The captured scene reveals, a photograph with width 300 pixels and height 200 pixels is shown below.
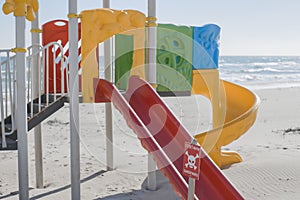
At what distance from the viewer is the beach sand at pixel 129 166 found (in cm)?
614

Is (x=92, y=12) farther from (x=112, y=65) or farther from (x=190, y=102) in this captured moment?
(x=190, y=102)

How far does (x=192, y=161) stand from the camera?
3.01 meters

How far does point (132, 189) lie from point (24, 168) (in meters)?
1.97

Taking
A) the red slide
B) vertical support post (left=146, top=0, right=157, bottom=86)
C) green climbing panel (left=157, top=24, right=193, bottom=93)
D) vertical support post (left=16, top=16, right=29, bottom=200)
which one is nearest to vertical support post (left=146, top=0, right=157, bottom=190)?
vertical support post (left=146, top=0, right=157, bottom=86)

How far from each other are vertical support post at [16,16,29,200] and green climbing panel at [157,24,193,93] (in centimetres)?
220

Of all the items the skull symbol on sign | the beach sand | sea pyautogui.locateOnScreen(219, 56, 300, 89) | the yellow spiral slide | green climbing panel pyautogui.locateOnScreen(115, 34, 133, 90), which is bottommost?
sea pyautogui.locateOnScreen(219, 56, 300, 89)

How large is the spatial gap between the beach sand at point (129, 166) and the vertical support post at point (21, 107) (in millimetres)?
1201

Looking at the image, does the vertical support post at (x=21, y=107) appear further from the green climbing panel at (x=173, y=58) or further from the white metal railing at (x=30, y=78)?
the green climbing panel at (x=173, y=58)

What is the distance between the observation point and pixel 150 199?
5.87 metres

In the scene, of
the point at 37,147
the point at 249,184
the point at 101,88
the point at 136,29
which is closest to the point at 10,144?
the point at 101,88

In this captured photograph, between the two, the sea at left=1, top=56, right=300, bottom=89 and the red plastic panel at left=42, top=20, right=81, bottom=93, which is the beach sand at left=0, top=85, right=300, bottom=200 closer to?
the red plastic panel at left=42, top=20, right=81, bottom=93

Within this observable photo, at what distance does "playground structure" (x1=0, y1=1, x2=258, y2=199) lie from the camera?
15.2 ft

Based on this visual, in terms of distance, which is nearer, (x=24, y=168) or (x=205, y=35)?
(x=24, y=168)

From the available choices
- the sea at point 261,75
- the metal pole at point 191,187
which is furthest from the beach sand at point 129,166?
the sea at point 261,75
